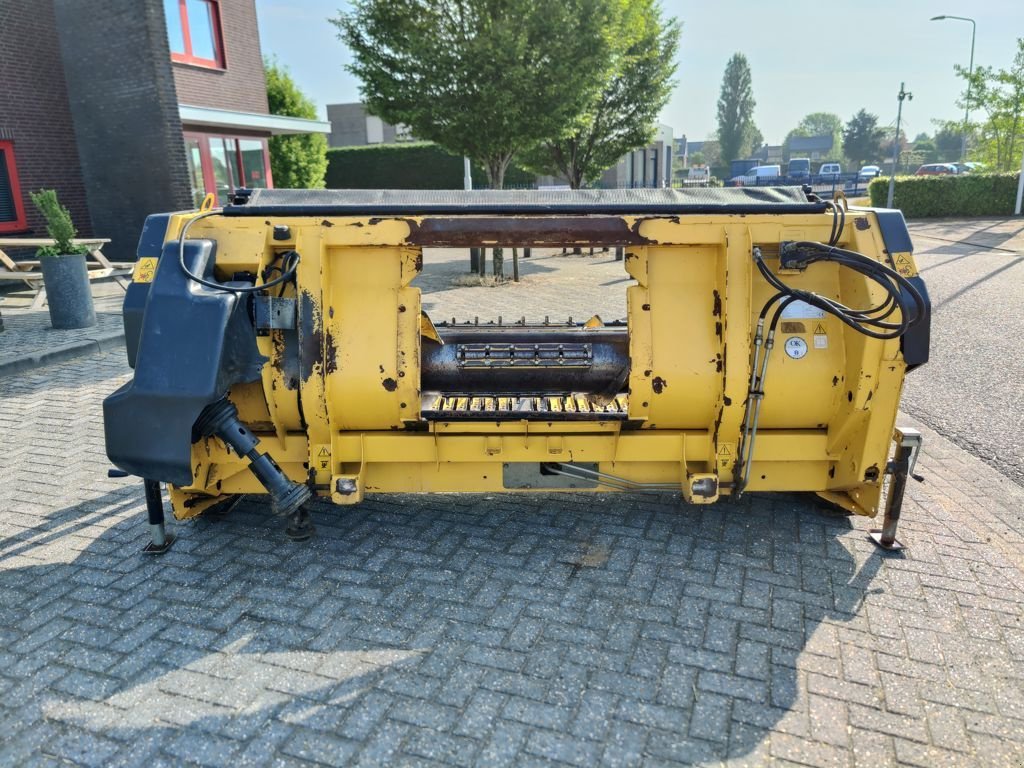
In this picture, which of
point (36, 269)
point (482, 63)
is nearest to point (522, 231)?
point (482, 63)

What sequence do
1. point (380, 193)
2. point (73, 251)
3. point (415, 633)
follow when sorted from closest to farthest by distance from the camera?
point (415, 633), point (380, 193), point (73, 251)

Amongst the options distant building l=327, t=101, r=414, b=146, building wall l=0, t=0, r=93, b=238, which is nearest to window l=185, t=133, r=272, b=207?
building wall l=0, t=0, r=93, b=238

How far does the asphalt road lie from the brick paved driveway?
125 cm

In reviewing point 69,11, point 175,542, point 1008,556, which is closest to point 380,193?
point 175,542

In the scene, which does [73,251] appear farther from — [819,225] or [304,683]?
→ [819,225]

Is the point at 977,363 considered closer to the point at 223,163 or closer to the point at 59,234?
A: the point at 59,234

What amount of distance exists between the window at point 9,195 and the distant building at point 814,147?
110 metres

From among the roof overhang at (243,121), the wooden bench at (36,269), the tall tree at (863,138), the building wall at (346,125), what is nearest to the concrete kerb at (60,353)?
the wooden bench at (36,269)

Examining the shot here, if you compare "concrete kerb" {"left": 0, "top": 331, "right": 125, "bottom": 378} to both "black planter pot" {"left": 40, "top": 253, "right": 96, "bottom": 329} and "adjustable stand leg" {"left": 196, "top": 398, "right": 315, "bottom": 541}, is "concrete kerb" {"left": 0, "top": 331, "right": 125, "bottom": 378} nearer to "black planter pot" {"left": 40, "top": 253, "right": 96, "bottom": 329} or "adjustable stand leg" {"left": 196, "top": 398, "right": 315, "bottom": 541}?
"black planter pot" {"left": 40, "top": 253, "right": 96, "bottom": 329}

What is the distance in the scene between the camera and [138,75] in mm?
13844

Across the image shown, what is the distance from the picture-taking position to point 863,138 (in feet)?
281

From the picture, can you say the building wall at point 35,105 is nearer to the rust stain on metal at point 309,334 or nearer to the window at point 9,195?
the window at point 9,195

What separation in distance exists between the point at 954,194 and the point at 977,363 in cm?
2114

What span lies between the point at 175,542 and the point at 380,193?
2107 millimetres
